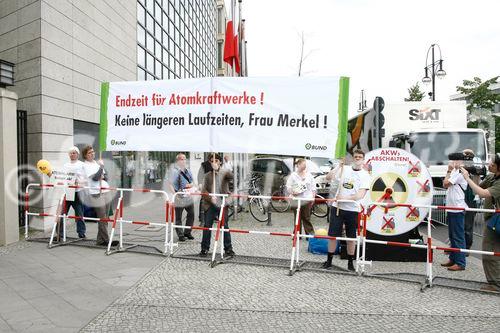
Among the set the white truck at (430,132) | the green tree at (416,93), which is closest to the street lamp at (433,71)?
the white truck at (430,132)

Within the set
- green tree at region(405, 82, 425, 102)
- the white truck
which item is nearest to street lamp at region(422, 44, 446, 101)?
the white truck

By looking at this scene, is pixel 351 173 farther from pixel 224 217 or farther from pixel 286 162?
pixel 286 162

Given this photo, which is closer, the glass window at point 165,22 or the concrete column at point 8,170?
the concrete column at point 8,170

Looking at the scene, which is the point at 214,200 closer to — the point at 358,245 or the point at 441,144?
the point at 358,245

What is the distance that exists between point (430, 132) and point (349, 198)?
23.8ft

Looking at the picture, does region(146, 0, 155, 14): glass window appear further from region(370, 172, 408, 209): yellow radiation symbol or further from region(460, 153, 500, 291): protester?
region(460, 153, 500, 291): protester

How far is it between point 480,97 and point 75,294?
36.8m

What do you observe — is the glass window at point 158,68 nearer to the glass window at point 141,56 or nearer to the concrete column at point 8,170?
the glass window at point 141,56

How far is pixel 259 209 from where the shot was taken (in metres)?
12.0

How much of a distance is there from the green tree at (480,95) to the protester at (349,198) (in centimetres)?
3253

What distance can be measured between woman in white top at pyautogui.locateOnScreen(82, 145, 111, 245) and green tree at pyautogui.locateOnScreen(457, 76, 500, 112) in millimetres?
33606

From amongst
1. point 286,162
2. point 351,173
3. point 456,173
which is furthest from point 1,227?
point 286,162

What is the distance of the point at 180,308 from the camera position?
4.74 m

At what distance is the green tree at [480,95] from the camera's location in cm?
3416
